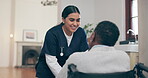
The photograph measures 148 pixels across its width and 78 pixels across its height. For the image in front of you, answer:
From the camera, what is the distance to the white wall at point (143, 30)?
1.71 metres

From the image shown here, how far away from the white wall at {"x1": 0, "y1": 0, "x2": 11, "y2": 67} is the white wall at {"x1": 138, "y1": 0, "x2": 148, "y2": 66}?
8.51 meters

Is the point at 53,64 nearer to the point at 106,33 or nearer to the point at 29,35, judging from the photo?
the point at 106,33

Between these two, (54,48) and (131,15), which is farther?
(131,15)

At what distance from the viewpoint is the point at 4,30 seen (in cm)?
957

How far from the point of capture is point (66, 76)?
119 cm

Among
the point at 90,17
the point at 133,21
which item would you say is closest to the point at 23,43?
the point at 90,17

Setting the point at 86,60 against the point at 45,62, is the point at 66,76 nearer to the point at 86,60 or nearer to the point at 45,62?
the point at 86,60

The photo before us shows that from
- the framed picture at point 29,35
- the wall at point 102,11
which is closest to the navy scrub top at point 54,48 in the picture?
the wall at point 102,11

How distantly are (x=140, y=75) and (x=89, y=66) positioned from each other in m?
0.38

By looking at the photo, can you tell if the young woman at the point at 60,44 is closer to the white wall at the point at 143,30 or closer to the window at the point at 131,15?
the white wall at the point at 143,30

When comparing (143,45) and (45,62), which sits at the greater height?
(143,45)

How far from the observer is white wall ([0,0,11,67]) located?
9.52 metres

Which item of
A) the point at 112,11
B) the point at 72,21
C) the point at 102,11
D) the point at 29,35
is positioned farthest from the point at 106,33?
the point at 29,35

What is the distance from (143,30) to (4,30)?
339 inches
